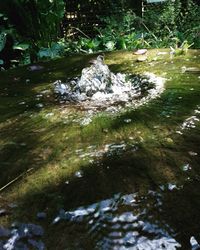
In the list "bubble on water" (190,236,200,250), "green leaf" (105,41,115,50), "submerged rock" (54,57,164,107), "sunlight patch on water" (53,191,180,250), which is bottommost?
"green leaf" (105,41,115,50)

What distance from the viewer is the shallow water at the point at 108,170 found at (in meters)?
1.16

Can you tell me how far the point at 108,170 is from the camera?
1448 millimetres

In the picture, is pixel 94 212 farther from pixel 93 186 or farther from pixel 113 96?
pixel 113 96

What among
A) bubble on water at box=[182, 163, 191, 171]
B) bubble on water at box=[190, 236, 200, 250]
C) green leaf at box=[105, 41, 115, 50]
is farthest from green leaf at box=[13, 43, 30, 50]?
bubble on water at box=[190, 236, 200, 250]

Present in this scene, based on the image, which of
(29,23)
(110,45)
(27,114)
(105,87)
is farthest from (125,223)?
(29,23)

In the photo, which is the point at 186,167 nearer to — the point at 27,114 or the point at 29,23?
the point at 27,114

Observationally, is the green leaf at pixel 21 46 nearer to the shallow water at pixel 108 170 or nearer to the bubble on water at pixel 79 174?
the shallow water at pixel 108 170

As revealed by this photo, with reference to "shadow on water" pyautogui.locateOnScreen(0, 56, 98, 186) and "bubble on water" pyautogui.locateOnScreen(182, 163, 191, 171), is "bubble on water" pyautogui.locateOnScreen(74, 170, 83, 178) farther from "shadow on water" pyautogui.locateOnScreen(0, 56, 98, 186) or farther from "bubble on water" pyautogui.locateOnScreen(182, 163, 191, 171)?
"bubble on water" pyautogui.locateOnScreen(182, 163, 191, 171)

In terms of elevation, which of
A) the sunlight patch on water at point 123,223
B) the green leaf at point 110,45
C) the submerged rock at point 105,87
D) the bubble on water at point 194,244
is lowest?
the green leaf at point 110,45

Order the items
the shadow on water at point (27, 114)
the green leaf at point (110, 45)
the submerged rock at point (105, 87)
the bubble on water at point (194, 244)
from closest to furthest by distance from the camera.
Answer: the bubble on water at point (194, 244), the shadow on water at point (27, 114), the submerged rock at point (105, 87), the green leaf at point (110, 45)

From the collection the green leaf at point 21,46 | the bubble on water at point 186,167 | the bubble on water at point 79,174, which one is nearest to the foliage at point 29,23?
the green leaf at point 21,46

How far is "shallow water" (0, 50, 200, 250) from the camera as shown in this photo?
1.16 metres

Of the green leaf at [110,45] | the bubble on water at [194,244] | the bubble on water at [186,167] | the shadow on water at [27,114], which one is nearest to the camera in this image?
the bubble on water at [194,244]

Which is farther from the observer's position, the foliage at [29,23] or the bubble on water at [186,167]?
the foliage at [29,23]
